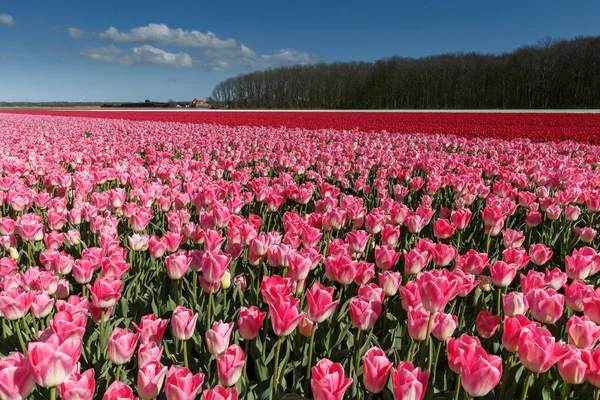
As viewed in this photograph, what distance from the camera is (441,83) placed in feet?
211

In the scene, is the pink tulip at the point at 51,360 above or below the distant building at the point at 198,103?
below

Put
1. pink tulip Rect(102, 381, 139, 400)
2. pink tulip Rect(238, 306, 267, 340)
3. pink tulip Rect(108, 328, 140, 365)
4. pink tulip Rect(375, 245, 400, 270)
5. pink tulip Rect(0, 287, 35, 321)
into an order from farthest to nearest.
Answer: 1. pink tulip Rect(375, 245, 400, 270)
2. pink tulip Rect(0, 287, 35, 321)
3. pink tulip Rect(238, 306, 267, 340)
4. pink tulip Rect(108, 328, 140, 365)
5. pink tulip Rect(102, 381, 139, 400)

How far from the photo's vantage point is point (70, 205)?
177 inches

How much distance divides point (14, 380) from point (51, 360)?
3.6 inches

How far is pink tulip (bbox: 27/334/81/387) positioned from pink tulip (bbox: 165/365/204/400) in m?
0.25

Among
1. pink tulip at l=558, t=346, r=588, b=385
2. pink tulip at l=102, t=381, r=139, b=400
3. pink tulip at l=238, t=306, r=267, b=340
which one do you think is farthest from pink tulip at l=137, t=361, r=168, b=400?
pink tulip at l=558, t=346, r=588, b=385

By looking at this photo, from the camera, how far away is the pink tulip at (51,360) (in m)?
1.10

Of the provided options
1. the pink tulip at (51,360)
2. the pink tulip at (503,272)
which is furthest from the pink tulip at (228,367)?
the pink tulip at (503,272)

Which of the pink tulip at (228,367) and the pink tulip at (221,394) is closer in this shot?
the pink tulip at (221,394)

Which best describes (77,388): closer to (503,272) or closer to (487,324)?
(487,324)

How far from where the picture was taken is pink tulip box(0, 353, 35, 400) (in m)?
1.07

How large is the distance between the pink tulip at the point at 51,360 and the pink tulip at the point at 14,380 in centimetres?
2

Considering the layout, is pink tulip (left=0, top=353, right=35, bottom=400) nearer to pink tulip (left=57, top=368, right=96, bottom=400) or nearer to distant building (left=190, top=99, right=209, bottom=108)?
pink tulip (left=57, top=368, right=96, bottom=400)

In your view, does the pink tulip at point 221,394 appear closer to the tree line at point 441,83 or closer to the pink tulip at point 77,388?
the pink tulip at point 77,388
